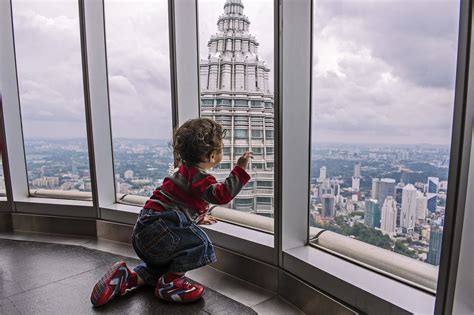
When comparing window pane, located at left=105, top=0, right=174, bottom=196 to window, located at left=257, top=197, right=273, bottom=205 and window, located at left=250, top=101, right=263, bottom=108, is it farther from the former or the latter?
window, located at left=257, top=197, right=273, bottom=205

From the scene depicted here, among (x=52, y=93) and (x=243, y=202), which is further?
(x=52, y=93)

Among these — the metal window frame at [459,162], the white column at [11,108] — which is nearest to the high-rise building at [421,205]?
the metal window frame at [459,162]

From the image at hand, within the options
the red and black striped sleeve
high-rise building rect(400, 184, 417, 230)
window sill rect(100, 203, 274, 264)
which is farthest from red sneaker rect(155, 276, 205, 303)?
high-rise building rect(400, 184, 417, 230)

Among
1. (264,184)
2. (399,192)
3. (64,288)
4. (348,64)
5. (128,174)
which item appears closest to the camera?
(399,192)

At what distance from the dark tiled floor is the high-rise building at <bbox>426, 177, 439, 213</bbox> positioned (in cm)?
89

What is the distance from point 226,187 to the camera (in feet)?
4.75

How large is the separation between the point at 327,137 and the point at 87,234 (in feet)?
6.43

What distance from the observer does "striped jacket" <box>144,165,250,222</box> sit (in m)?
1.46

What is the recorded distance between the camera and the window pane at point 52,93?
2496 mm

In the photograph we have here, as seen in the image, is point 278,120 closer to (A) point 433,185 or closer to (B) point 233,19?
(A) point 433,185

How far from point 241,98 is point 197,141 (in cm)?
54

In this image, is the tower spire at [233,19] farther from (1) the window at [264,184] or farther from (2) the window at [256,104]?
(1) the window at [264,184]

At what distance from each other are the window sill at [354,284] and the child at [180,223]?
0.47 metres

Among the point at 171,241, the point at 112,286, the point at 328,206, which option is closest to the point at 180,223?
the point at 171,241
